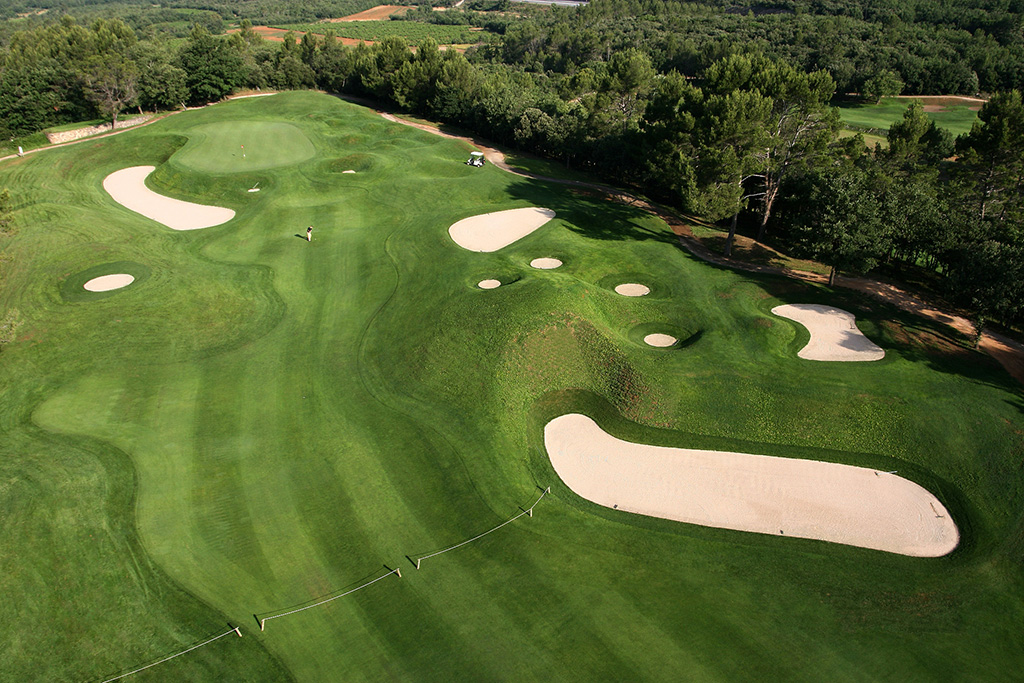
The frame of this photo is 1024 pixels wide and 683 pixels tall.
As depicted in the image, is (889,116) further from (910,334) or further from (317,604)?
(317,604)

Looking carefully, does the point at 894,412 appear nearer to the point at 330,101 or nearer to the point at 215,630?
the point at 215,630

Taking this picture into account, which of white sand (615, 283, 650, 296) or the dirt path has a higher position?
the dirt path

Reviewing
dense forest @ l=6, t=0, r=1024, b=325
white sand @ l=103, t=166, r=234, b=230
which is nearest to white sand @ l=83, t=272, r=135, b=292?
white sand @ l=103, t=166, r=234, b=230

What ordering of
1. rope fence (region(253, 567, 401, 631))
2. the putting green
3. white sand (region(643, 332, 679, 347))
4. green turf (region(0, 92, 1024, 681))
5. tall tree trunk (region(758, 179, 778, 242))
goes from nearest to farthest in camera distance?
green turf (region(0, 92, 1024, 681)) → rope fence (region(253, 567, 401, 631)) → white sand (region(643, 332, 679, 347)) → tall tree trunk (region(758, 179, 778, 242)) → the putting green

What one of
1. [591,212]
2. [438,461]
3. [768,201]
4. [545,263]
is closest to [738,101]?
[768,201]

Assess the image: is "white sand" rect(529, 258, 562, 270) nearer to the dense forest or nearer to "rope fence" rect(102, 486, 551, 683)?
the dense forest

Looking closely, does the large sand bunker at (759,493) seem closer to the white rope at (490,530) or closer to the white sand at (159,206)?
the white rope at (490,530)

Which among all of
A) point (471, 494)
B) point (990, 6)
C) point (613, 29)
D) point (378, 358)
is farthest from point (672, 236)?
point (990, 6)
